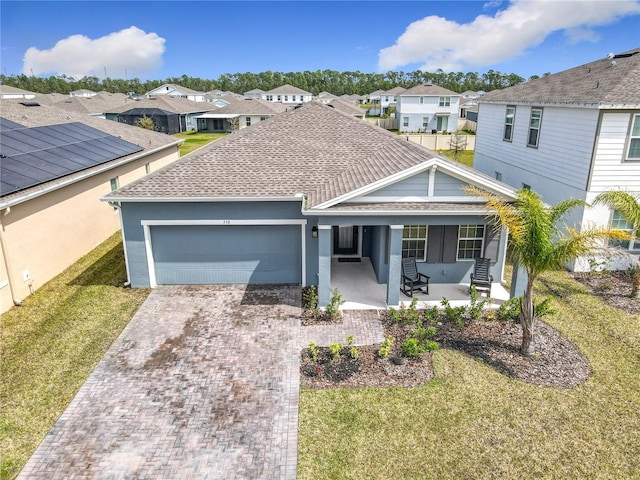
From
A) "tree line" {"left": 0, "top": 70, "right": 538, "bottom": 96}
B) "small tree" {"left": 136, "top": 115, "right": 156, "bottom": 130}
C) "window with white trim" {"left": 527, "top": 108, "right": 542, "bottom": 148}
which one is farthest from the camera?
"tree line" {"left": 0, "top": 70, "right": 538, "bottom": 96}

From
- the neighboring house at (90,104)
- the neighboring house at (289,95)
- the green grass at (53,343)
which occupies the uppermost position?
the neighboring house at (289,95)

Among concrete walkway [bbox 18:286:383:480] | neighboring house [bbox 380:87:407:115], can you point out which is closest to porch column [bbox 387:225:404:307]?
concrete walkway [bbox 18:286:383:480]

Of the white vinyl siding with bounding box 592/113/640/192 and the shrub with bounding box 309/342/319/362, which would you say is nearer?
the shrub with bounding box 309/342/319/362

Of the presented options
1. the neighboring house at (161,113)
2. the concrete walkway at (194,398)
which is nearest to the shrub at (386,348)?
the concrete walkway at (194,398)

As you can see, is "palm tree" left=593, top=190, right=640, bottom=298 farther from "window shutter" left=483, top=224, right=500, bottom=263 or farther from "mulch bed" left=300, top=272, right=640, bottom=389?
"mulch bed" left=300, top=272, right=640, bottom=389

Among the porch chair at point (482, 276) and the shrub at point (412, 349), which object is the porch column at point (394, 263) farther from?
the porch chair at point (482, 276)

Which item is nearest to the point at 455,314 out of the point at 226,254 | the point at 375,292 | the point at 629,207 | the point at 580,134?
the point at 375,292

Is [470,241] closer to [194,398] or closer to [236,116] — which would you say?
[194,398]
